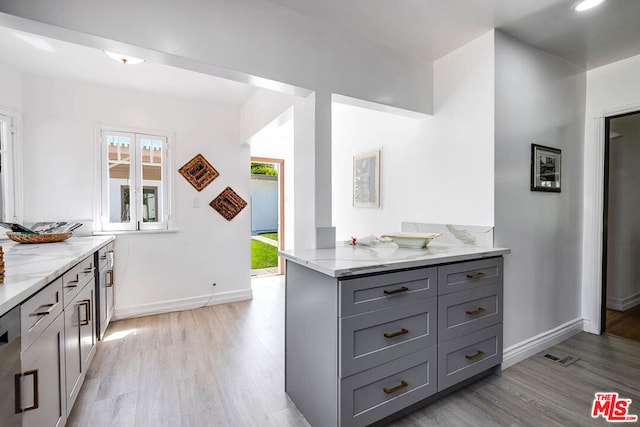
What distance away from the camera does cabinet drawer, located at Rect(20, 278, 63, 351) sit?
1.10 metres

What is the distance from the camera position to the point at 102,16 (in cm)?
148

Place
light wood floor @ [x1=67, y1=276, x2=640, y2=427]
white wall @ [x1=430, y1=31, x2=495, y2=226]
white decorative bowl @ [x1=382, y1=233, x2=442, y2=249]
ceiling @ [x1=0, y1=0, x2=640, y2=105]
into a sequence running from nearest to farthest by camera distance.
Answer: light wood floor @ [x1=67, y1=276, x2=640, y2=427] → ceiling @ [x1=0, y1=0, x2=640, y2=105] → white decorative bowl @ [x1=382, y1=233, x2=442, y2=249] → white wall @ [x1=430, y1=31, x2=495, y2=226]

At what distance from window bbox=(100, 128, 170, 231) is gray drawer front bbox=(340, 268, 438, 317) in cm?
291

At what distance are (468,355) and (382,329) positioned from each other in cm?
83

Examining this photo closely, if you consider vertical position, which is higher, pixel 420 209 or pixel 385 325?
pixel 420 209

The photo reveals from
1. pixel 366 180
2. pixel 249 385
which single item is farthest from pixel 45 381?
pixel 366 180

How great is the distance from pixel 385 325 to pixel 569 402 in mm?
1364

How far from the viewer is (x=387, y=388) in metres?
1.59

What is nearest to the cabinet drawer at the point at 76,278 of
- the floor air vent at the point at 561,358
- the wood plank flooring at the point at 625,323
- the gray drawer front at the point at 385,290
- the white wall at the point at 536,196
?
the gray drawer front at the point at 385,290

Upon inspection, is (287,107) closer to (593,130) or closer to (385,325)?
(385,325)

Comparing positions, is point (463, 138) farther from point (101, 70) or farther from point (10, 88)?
point (10, 88)

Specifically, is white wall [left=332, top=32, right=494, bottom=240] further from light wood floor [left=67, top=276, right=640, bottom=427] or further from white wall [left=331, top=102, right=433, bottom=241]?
light wood floor [left=67, top=276, right=640, bottom=427]

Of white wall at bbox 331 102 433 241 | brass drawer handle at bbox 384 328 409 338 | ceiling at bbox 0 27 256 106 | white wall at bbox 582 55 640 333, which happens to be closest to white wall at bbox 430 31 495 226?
white wall at bbox 331 102 433 241

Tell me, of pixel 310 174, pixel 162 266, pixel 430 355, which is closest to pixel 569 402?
pixel 430 355
